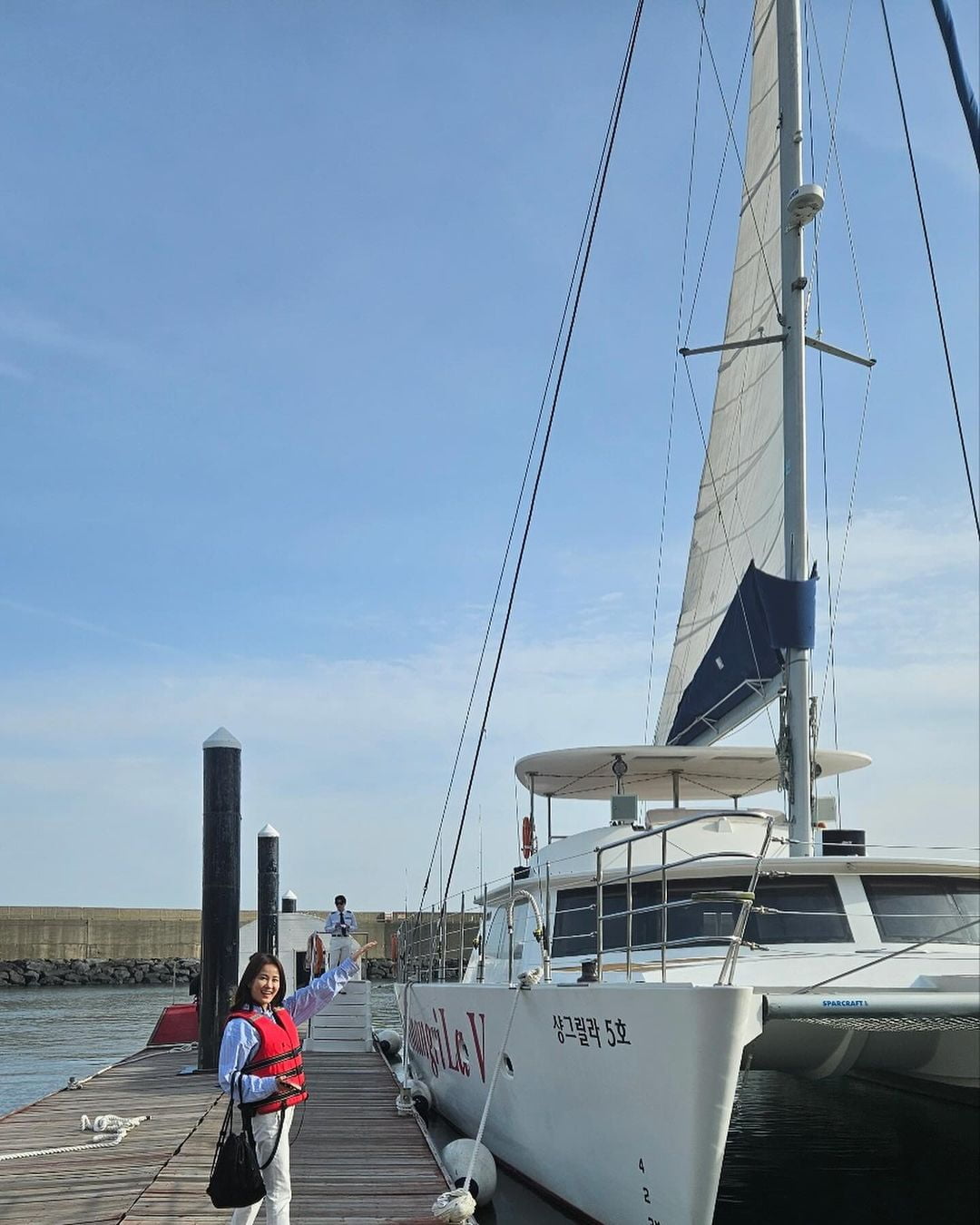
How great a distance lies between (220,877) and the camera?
45.3 feet

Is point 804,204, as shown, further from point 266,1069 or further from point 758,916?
point 266,1069

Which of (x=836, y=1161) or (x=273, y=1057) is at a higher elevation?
(x=273, y=1057)

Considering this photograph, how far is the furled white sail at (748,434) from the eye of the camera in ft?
40.1

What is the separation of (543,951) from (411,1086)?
4.86 meters

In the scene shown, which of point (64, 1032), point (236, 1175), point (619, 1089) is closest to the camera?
point (236, 1175)

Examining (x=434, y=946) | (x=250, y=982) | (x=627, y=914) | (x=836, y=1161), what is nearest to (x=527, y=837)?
(x=434, y=946)

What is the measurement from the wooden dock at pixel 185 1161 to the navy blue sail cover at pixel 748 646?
487cm

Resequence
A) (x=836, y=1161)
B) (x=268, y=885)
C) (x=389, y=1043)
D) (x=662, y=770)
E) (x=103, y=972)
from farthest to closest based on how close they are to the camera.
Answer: (x=103, y=972) → (x=268, y=885) → (x=389, y=1043) → (x=662, y=770) → (x=836, y=1161)

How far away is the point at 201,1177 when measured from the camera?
8.61 m

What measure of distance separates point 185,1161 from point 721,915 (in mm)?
4484

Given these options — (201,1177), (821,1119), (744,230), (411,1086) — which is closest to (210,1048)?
(411,1086)

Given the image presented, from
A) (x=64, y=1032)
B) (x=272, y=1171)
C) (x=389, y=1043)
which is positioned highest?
(x=272, y=1171)

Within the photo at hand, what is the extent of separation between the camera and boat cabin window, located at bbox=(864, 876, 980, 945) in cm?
900

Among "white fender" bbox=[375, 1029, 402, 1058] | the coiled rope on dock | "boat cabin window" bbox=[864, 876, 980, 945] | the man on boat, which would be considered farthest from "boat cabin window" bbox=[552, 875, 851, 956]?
"white fender" bbox=[375, 1029, 402, 1058]
